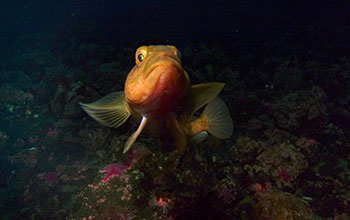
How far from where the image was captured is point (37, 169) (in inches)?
256

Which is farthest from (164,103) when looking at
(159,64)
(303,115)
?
(303,115)

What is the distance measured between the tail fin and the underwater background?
686mm

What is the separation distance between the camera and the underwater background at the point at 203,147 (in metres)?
3.38

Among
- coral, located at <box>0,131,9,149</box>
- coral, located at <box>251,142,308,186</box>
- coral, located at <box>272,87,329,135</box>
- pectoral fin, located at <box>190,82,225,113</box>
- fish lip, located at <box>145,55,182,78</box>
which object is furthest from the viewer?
coral, located at <box>0,131,9,149</box>

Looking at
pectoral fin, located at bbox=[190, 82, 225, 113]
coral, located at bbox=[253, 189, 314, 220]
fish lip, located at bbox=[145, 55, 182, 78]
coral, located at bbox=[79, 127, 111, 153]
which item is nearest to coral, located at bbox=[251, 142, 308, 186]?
coral, located at bbox=[253, 189, 314, 220]

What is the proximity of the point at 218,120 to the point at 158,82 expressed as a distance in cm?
171

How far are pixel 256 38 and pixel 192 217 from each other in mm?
16443

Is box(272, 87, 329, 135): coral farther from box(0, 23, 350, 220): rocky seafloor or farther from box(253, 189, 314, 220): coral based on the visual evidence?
box(253, 189, 314, 220): coral

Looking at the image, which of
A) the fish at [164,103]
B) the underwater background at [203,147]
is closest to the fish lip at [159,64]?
the fish at [164,103]

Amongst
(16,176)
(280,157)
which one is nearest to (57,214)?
(16,176)

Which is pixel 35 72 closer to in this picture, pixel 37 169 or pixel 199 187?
pixel 37 169

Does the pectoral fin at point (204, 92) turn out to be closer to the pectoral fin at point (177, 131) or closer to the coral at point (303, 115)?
the pectoral fin at point (177, 131)

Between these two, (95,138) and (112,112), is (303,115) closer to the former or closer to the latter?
(112,112)

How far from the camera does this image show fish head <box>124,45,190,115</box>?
191 cm
